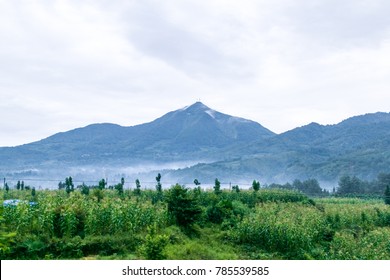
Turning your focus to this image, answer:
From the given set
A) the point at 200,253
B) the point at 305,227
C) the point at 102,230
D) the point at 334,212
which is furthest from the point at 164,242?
the point at 334,212

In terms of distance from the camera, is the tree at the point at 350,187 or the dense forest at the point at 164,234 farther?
the tree at the point at 350,187

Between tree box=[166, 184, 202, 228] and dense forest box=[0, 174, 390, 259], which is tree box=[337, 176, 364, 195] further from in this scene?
tree box=[166, 184, 202, 228]

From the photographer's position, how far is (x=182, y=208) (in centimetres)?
1733

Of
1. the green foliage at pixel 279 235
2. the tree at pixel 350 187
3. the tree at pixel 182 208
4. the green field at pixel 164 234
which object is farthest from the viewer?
the tree at pixel 350 187

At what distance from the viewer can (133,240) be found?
14789 millimetres

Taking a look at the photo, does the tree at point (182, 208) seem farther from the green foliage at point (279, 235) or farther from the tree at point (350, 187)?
the tree at point (350, 187)

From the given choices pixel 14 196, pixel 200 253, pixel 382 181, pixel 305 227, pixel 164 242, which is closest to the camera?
pixel 164 242

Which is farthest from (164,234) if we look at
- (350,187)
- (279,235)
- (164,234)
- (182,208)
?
(350,187)

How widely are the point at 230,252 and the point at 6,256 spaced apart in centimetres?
799

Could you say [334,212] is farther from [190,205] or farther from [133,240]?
[133,240]

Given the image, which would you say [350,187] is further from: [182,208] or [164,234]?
[164,234]

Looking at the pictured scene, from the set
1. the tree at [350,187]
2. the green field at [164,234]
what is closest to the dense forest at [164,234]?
the green field at [164,234]

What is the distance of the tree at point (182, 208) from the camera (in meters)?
17.4

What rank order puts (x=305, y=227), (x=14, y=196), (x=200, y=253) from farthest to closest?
(x=14, y=196)
(x=305, y=227)
(x=200, y=253)
